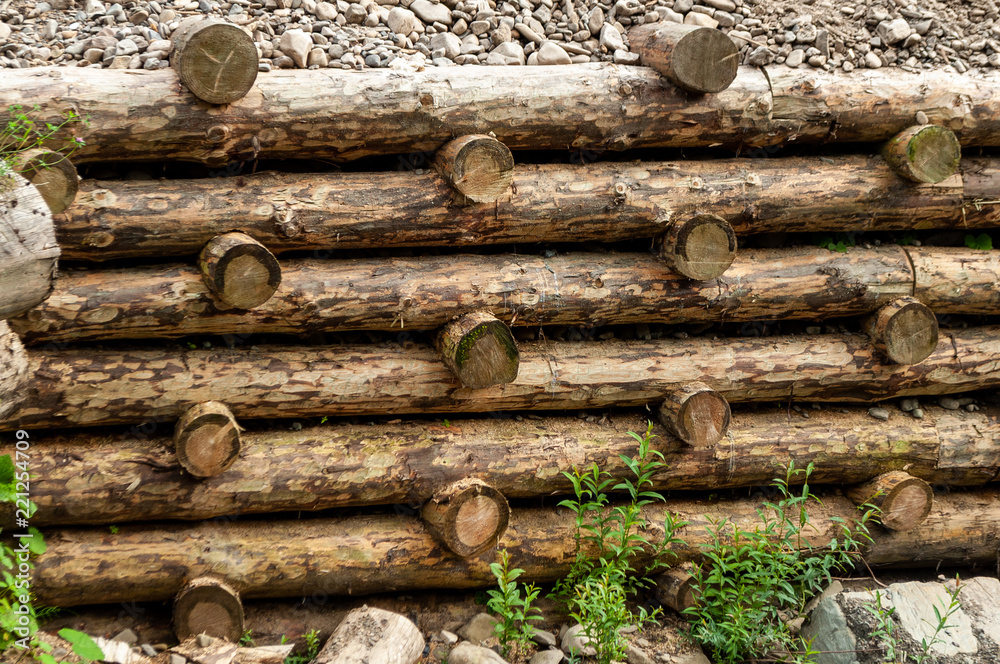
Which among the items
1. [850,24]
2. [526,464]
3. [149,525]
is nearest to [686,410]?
[526,464]

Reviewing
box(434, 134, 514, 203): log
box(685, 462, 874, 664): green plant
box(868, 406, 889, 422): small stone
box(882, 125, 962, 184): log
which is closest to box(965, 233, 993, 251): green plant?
box(882, 125, 962, 184): log

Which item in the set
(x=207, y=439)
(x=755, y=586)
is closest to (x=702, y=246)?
(x=755, y=586)

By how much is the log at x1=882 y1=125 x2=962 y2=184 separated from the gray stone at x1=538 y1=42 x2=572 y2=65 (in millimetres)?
2323

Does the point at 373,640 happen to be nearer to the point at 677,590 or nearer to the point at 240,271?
the point at 677,590

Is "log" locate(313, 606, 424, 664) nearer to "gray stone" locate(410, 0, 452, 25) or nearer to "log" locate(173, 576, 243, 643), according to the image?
"log" locate(173, 576, 243, 643)

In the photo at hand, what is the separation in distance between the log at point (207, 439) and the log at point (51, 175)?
1317mm

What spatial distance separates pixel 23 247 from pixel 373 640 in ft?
8.88

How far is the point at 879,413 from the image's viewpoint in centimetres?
551

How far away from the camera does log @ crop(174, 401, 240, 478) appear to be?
431 cm

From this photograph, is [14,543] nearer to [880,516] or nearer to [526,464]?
[526,464]

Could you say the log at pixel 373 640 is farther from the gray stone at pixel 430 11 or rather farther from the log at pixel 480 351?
the gray stone at pixel 430 11

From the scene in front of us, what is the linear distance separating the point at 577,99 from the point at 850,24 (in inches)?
86.4

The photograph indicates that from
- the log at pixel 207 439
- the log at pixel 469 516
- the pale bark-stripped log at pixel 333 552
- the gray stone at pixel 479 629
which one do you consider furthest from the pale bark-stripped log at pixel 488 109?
the gray stone at pixel 479 629

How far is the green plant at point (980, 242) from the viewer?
5.62m
